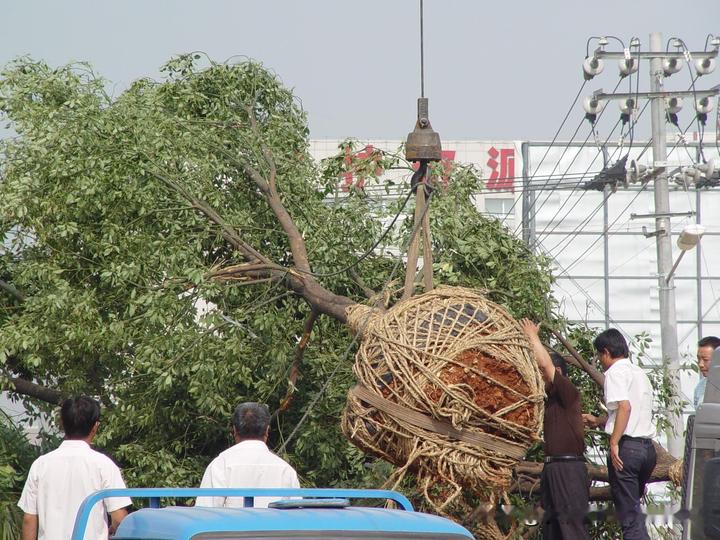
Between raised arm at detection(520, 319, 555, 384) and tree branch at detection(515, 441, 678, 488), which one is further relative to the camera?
tree branch at detection(515, 441, 678, 488)

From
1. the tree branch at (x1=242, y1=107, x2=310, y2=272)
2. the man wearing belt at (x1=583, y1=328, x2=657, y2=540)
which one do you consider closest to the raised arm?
the man wearing belt at (x1=583, y1=328, x2=657, y2=540)

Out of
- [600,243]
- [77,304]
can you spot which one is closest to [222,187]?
[77,304]

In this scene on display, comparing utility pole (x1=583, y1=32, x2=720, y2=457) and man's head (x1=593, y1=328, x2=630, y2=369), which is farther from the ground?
utility pole (x1=583, y1=32, x2=720, y2=457)

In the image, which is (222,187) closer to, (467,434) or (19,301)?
(19,301)

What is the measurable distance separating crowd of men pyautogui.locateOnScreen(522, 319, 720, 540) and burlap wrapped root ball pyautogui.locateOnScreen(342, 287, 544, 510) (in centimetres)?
59

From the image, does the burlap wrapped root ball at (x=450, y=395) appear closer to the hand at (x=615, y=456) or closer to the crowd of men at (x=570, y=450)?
the crowd of men at (x=570, y=450)

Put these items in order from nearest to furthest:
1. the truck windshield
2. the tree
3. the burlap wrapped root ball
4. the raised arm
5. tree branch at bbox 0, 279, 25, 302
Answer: the truck windshield → the burlap wrapped root ball → the raised arm → the tree → tree branch at bbox 0, 279, 25, 302

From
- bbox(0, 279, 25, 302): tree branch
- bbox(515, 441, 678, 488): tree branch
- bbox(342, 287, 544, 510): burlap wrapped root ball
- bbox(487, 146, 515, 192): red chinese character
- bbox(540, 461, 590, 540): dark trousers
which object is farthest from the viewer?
bbox(487, 146, 515, 192): red chinese character

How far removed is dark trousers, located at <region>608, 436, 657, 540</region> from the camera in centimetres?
684

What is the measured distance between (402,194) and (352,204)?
61cm

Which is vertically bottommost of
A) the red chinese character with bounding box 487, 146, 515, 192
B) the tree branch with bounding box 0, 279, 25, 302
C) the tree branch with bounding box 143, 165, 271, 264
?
the tree branch with bounding box 0, 279, 25, 302

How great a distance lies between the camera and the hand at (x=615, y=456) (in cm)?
679

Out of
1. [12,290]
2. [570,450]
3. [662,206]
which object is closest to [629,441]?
[570,450]

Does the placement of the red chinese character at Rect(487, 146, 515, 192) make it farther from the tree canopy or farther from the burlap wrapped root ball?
the burlap wrapped root ball
